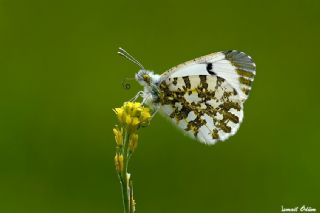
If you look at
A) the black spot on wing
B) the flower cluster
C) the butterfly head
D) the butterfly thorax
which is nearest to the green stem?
the flower cluster

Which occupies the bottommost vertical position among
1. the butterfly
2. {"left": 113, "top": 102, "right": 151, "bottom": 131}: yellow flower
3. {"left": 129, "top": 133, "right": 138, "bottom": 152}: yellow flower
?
{"left": 129, "top": 133, "right": 138, "bottom": 152}: yellow flower

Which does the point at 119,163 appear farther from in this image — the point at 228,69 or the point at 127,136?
the point at 228,69

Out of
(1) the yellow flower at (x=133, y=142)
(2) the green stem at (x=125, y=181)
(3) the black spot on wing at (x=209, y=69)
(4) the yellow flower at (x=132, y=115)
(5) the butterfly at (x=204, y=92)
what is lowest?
(2) the green stem at (x=125, y=181)

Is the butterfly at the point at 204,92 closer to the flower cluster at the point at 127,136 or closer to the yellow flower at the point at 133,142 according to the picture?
the flower cluster at the point at 127,136

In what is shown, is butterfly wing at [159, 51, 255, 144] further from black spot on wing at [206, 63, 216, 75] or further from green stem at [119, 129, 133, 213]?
green stem at [119, 129, 133, 213]

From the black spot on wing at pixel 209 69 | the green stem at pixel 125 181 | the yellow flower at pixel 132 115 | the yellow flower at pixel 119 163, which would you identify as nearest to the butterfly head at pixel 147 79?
the black spot on wing at pixel 209 69

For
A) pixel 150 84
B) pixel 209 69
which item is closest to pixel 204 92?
pixel 209 69

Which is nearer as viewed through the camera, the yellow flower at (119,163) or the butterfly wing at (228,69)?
the yellow flower at (119,163)
